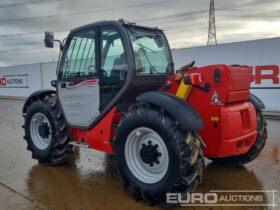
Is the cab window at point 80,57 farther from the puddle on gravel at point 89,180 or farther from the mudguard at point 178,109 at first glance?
the puddle on gravel at point 89,180

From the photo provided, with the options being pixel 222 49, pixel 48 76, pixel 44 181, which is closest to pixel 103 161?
pixel 44 181

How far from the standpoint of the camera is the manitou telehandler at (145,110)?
13.8 ft

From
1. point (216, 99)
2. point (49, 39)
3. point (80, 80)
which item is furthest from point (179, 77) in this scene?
point (49, 39)

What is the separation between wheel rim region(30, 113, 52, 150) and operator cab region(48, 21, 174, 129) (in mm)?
646

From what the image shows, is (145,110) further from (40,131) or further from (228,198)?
(40,131)

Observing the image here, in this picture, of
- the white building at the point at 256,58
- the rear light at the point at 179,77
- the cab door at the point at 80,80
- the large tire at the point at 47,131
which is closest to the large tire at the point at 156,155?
the rear light at the point at 179,77

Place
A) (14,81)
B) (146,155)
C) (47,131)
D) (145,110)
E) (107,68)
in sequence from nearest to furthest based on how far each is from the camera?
(145,110), (146,155), (107,68), (47,131), (14,81)

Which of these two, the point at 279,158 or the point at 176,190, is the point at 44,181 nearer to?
the point at 176,190

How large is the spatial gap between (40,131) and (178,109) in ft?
10.8

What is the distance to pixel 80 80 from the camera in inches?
223

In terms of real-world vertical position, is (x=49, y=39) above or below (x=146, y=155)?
above

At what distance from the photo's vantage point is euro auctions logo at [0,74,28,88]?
23389 millimetres

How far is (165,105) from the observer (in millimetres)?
4254

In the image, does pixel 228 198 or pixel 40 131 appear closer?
pixel 228 198
